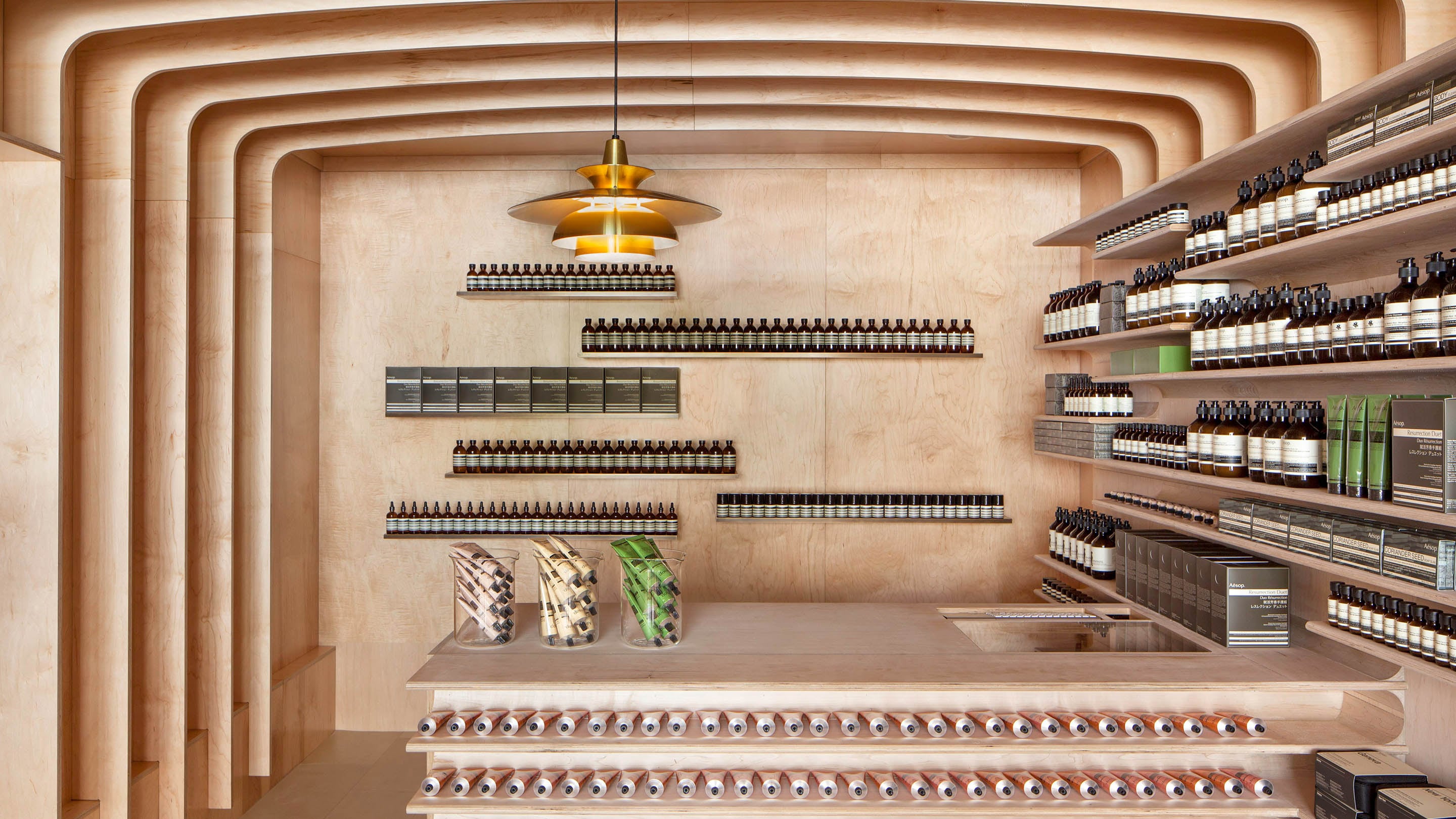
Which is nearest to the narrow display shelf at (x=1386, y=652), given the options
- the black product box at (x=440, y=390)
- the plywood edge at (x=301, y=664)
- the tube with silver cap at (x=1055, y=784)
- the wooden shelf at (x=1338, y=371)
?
the wooden shelf at (x=1338, y=371)

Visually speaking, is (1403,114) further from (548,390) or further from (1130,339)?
(548,390)

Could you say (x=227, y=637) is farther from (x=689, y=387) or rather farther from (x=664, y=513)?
(x=689, y=387)

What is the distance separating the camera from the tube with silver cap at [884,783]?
8.22 ft

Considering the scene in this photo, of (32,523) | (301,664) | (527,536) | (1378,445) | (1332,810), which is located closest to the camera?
(1378,445)

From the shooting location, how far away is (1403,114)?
84.0 inches

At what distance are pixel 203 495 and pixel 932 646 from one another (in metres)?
3.08

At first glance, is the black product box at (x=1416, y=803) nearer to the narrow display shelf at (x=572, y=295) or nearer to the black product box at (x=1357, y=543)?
the black product box at (x=1357, y=543)

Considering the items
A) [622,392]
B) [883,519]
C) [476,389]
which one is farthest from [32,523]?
[883,519]

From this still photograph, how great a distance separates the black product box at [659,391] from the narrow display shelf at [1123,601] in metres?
1.99

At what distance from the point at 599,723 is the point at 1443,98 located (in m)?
2.59

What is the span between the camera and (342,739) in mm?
4742

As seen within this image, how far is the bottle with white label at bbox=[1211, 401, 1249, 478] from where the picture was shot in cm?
279

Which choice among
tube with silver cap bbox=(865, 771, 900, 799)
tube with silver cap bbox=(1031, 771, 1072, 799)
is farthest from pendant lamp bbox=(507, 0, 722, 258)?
tube with silver cap bbox=(1031, 771, 1072, 799)

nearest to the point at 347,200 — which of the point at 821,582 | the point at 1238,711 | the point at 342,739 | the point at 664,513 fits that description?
the point at 664,513
